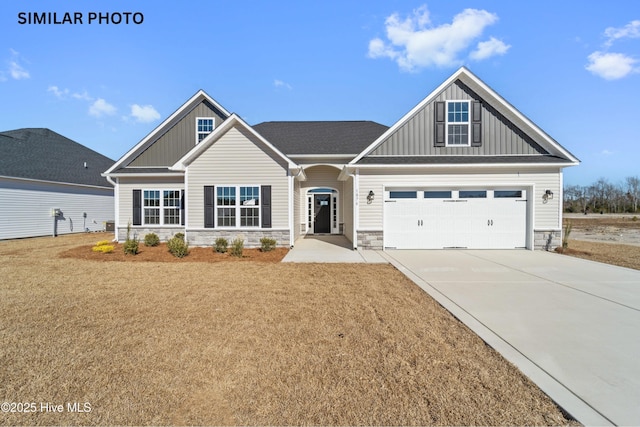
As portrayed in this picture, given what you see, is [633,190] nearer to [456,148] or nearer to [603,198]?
[603,198]

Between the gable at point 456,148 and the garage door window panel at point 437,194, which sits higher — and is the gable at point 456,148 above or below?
above

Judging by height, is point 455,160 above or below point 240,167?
above

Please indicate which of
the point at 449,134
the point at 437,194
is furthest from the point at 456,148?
the point at 437,194

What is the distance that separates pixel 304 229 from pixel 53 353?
13985 millimetres

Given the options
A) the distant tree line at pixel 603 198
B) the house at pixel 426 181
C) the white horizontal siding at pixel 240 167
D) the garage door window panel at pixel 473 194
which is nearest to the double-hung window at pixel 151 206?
the house at pixel 426 181

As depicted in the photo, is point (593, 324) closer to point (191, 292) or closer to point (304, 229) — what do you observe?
point (191, 292)

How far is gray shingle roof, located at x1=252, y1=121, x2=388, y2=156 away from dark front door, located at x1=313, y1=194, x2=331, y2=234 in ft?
9.41

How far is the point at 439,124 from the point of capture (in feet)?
39.0

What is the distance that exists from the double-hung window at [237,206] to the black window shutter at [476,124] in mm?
8805

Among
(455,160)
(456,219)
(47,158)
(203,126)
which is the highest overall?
(203,126)

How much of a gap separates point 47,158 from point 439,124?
2276 centimetres

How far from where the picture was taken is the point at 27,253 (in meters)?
11.2

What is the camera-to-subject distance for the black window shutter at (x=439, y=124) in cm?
1184

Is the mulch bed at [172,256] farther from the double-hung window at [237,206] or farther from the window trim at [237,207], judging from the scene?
the double-hung window at [237,206]
